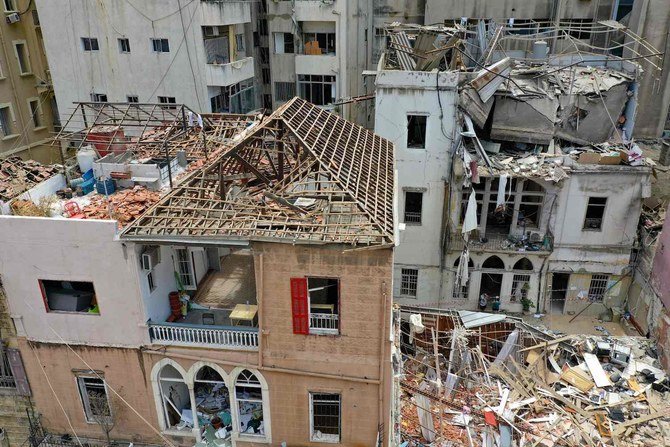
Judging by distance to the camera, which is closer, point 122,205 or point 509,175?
point 122,205

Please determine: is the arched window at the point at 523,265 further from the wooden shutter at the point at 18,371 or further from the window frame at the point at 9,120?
the window frame at the point at 9,120

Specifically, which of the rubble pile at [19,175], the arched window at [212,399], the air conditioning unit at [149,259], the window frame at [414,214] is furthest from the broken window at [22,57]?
the arched window at [212,399]

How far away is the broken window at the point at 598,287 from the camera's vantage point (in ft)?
105

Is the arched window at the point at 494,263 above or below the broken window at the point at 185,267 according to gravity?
below

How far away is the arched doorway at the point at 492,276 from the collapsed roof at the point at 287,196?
1399cm

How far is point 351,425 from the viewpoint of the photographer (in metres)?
17.2

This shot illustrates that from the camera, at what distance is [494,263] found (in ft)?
106

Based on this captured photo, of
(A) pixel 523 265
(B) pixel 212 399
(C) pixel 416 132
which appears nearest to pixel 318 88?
(C) pixel 416 132

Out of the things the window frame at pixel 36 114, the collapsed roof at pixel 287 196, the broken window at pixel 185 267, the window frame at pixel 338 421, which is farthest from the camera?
the window frame at pixel 36 114

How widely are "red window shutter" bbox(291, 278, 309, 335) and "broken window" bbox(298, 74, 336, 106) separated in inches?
1159

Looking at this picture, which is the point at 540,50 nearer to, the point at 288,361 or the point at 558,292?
the point at 558,292

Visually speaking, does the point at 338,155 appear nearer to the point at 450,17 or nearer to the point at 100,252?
the point at 100,252

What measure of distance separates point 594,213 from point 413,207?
10.6 metres

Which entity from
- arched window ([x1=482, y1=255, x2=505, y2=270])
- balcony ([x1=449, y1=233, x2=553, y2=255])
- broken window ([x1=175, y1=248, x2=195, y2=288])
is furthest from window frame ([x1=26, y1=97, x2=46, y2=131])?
arched window ([x1=482, y1=255, x2=505, y2=270])
